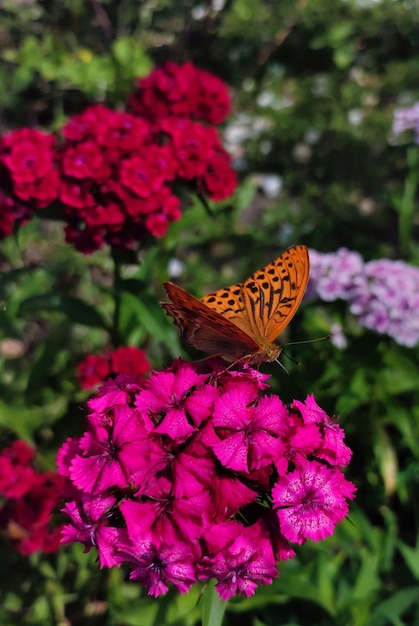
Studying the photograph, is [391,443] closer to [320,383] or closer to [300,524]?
[320,383]

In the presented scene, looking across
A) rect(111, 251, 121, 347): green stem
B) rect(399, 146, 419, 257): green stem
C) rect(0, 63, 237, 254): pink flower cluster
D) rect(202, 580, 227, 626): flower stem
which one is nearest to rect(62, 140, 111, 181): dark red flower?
rect(0, 63, 237, 254): pink flower cluster

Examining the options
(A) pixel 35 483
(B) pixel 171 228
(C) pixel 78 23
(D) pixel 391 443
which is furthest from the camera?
(C) pixel 78 23

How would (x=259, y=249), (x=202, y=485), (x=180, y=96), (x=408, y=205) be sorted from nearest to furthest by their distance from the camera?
(x=202, y=485) → (x=180, y=96) → (x=408, y=205) → (x=259, y=249)

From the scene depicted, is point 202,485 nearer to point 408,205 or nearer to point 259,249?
point 408,205

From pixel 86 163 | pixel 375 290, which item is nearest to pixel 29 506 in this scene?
pixel 86 163

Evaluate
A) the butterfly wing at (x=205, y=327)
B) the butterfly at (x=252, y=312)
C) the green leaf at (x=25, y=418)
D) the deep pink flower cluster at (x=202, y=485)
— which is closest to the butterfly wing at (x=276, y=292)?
the butterfly at (x=252, y=312)

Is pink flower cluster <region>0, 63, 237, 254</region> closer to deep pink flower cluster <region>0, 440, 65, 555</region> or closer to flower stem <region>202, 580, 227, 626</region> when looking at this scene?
deep pink flower cluster <region>0, 440, 65, 555</region>

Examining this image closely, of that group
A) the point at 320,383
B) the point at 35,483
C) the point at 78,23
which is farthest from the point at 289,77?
the point at 35,483
